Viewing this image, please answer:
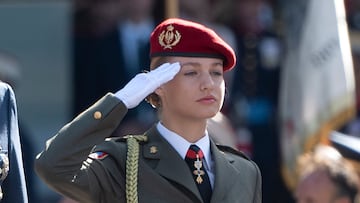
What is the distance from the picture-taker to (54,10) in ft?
28.2

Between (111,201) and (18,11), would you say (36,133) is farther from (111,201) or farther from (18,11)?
(111,201)

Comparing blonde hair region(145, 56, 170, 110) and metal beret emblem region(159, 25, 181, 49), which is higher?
metal beret emblem region(159, 25, 181, 49)

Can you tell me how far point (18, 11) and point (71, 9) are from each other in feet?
0.99

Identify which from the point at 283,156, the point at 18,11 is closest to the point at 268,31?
the point at 283,156

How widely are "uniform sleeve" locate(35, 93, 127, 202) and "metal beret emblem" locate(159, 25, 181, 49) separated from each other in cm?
30

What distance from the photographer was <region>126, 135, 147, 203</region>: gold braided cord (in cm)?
483

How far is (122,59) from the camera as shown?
8297 millimetres

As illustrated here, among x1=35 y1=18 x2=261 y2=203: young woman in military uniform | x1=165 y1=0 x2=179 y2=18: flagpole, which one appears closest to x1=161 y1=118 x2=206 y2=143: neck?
x1=35 y1=18 x2=261 y2=203: young woman in military uniform

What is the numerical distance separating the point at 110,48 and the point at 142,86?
11.8ft

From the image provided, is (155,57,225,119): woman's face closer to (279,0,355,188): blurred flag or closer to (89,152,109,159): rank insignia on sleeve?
(89,152,109,159): rank insignia on sleeve

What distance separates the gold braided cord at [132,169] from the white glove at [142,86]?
0.66 feet

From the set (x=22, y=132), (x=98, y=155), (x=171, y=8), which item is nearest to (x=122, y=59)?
(x=171, y=8)

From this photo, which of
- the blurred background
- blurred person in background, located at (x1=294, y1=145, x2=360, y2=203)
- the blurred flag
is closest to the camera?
blurred person in background, located at (x1=294, y1=145, x2=360, y2=203)

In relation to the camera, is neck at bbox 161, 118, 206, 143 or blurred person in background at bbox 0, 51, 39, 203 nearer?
neck at bbox 161, 118, 206, 143
